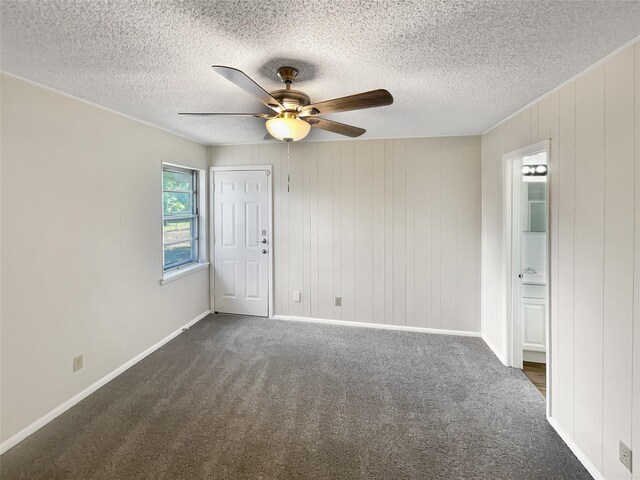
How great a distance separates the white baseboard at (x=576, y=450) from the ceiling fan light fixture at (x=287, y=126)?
258 cm

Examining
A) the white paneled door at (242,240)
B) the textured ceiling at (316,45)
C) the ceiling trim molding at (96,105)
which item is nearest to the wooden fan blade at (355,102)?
the textured ceiling at (316,45)

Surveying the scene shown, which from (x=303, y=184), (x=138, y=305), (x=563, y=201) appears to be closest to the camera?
(x=563, y=201)

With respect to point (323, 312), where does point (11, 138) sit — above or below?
above

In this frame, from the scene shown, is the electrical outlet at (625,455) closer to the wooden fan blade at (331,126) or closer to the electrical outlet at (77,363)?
the wooden fan blade at (331,126)

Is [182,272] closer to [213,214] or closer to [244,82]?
[213,214]

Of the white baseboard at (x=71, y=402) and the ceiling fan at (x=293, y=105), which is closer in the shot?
the ceiling fan at (x=293, y=105)

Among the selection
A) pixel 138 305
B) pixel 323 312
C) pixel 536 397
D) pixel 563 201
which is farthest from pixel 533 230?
pixel 138 305

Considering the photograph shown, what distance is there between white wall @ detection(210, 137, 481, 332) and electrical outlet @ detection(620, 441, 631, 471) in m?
2.30

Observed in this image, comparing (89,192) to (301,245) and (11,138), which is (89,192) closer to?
(11,138)

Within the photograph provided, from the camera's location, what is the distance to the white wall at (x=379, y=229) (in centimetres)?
394

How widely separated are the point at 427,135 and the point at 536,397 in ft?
9.17

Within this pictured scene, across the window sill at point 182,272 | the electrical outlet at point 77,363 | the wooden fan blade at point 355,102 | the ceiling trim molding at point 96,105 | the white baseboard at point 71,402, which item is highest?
the ceiling trim molding at point 96,105

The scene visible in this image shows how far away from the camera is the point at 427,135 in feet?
12.8

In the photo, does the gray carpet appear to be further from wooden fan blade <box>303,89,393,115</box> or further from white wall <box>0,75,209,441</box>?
wooden fan blade <box>303,89,393,115</box>
